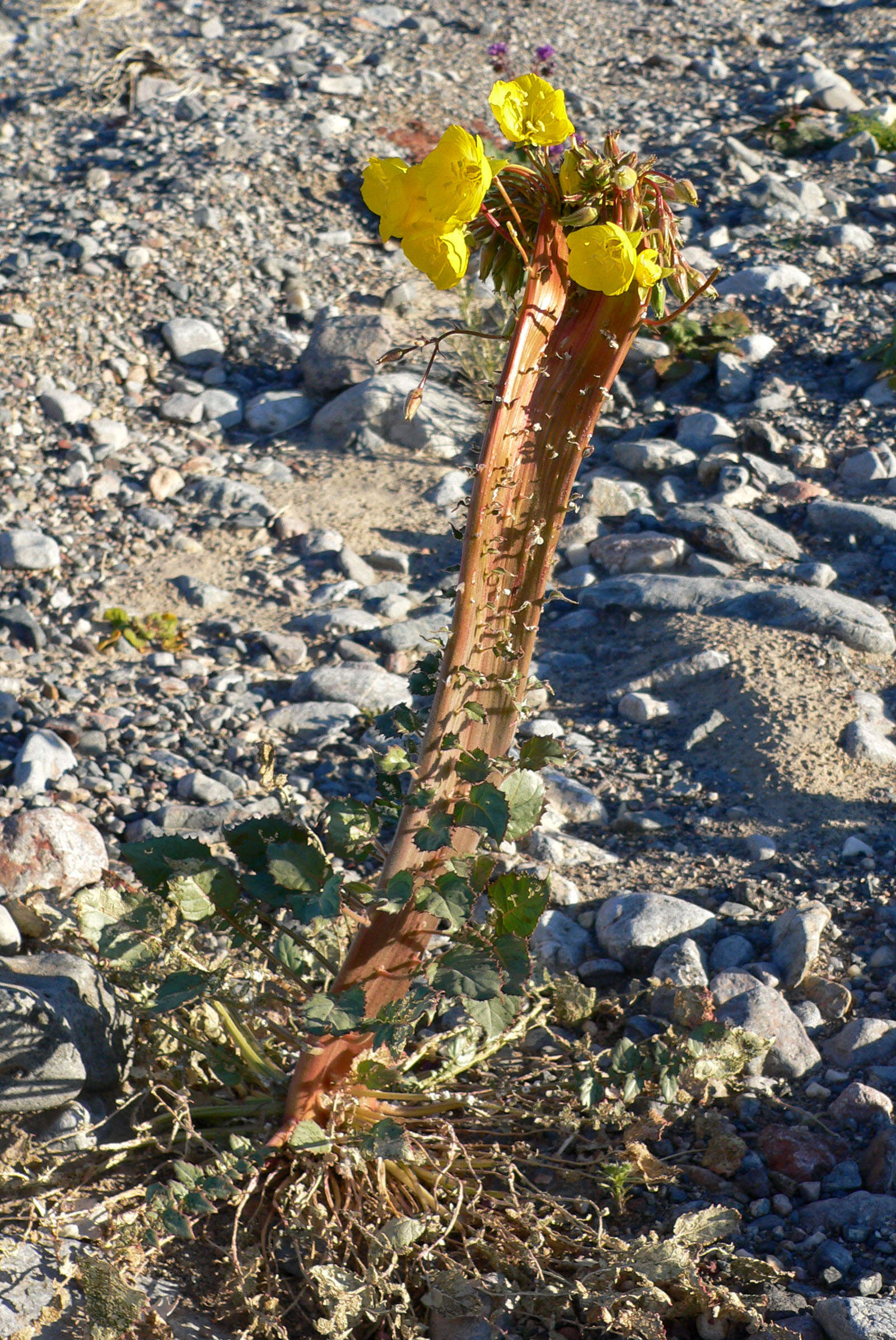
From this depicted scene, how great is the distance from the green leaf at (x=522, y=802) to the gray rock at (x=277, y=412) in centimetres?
417

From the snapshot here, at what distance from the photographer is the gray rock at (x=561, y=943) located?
311cm

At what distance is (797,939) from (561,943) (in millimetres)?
621

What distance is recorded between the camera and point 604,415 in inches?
231

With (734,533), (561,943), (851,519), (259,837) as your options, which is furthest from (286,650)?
(851,519)

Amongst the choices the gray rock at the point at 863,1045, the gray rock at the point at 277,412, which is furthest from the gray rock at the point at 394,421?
the gray rock at the point at 863,1045

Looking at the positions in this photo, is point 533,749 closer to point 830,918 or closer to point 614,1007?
point 614,1007

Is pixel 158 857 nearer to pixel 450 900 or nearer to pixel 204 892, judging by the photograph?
pixel 204 892

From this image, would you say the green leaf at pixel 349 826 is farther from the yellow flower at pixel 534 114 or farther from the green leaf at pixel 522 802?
the yellow flower at pixel 534 114

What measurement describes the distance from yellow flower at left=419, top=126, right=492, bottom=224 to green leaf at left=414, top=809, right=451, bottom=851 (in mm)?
980

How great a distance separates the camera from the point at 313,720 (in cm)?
407

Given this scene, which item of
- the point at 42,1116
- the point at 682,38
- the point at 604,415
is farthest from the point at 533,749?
the point at 682,38

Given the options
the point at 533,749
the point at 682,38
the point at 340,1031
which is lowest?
the point at 340,1031

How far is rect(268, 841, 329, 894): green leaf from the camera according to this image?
2033 mm

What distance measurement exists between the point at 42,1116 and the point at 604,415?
4.44 metres
